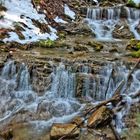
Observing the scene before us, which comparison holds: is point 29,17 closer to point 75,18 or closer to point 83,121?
point 75,18

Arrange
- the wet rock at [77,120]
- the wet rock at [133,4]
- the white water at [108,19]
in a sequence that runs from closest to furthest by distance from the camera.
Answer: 1. the wet rock at [77,120]
2. the white water at [108,19]
3. the wet rock at [133,4]

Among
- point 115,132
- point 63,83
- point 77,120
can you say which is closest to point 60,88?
point 63,83

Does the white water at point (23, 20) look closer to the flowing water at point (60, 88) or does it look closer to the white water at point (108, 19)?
the flowing water at point (60, 88)

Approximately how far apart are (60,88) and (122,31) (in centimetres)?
731

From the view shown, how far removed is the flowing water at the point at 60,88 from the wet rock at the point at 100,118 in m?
0.96

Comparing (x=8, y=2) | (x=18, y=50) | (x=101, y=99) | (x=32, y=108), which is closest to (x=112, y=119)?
(x=101, y=99)

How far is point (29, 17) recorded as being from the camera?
1441cm

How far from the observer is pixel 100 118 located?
7.79 m

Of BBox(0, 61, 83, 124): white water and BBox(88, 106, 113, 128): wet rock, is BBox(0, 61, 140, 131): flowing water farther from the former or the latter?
BBox(88, 106, 113, 128): wet rock

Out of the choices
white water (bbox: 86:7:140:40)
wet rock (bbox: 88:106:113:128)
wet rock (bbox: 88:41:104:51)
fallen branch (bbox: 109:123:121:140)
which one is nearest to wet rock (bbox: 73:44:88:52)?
wet rock (bbox: 88:41:104:51)

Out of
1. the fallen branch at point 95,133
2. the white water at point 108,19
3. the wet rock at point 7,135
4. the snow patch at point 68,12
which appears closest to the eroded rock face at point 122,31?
the white water at point 108,19

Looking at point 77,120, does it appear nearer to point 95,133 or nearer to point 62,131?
point 95,133

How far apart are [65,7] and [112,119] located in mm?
10010

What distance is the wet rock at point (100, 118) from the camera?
7.79m
